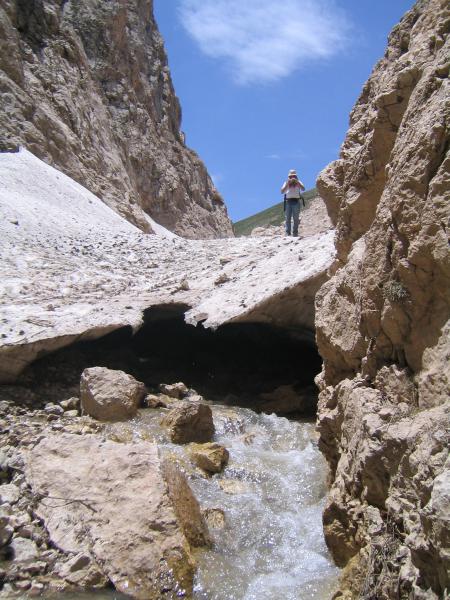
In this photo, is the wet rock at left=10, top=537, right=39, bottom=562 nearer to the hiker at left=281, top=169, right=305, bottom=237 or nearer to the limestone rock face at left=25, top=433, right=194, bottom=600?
the limestone rock face at left=25, top=433, right=194, bottom=600

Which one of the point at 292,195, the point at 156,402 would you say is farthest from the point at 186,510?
the point at 292,195

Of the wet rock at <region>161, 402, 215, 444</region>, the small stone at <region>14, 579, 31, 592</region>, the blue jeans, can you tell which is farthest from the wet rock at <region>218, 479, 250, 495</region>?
the blue jeans

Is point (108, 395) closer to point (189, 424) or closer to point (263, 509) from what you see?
point (189, 424)

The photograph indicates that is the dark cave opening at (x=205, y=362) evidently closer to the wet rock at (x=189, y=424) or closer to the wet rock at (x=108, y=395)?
the wet rock at (x=108, y=395)

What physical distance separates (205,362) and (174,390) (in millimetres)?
2316

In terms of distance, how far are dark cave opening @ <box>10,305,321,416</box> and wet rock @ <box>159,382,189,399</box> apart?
0.36 meters

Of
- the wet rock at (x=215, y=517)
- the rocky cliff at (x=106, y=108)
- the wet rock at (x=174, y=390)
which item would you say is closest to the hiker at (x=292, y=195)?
the wet rock at (x=174, y=390)

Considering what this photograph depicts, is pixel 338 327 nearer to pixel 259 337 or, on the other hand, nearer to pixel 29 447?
pixel 29 447

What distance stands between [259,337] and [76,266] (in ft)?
11.9

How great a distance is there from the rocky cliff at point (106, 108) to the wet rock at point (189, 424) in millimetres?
12852

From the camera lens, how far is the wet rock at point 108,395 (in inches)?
291

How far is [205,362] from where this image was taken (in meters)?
11.2

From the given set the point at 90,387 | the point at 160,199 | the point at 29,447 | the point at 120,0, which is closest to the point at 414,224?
the point at 29,447

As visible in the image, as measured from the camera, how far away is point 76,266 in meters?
10.4
